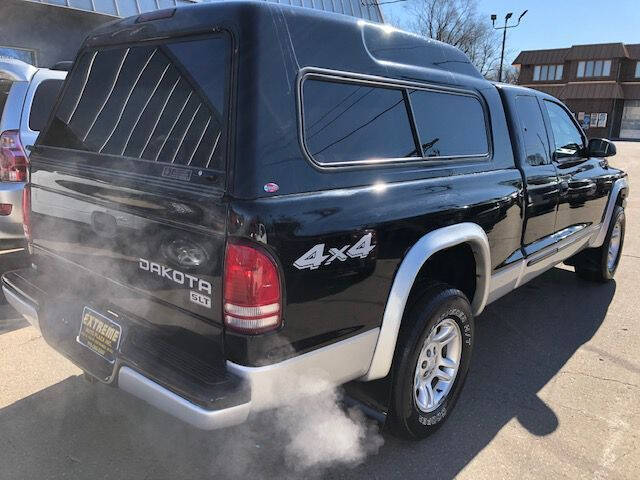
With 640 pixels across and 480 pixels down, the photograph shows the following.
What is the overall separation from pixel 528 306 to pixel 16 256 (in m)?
5.30

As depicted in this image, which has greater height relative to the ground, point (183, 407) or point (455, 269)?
point (455, 269)

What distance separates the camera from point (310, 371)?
2.11m

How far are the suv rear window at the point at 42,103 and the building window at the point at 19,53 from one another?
22.3 ft

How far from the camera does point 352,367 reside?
2.30 m

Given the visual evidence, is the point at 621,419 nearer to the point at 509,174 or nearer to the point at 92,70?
the point at 509,174

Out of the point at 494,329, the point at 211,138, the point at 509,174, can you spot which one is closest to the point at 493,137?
the point at 509,174

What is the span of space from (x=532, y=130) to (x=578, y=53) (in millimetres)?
52293

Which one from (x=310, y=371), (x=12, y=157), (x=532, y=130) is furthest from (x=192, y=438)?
(x=12, y=157)

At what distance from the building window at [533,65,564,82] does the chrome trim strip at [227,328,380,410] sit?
55.5 meters

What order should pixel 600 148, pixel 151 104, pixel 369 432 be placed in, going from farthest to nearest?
pixel 600 148 → pixel 369 432 → pixel 151 104

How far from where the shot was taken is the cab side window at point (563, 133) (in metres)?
4.28

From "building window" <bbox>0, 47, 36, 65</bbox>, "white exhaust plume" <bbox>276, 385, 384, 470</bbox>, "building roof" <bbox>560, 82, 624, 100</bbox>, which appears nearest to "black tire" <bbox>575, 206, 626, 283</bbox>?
"white exhaust plume" <bbox>276, 385, 384, 470</bbox>

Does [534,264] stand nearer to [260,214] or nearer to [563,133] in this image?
[563,133]

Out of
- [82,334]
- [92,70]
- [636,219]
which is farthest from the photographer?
[636,219]
